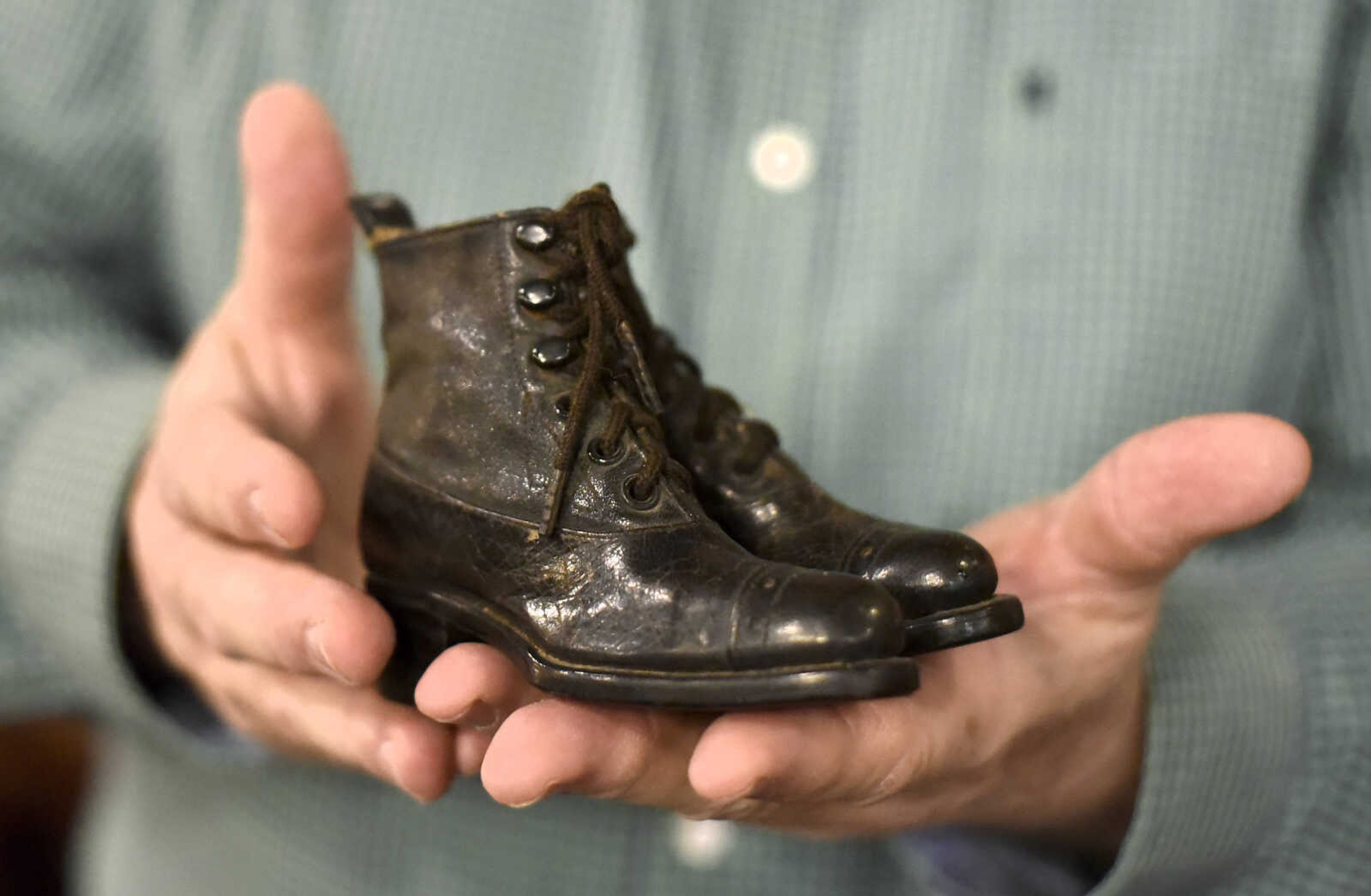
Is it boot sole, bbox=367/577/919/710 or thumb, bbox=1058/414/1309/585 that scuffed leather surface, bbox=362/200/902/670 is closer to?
boot sole, bbox=367/577/919/710

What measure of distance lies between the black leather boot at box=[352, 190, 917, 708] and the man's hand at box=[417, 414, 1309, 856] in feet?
0.10

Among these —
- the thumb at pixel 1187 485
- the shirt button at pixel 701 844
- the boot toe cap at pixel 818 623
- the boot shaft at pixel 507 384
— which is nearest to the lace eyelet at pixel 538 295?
the boot shaft at pixel 507 384

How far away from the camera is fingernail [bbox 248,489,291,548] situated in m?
0.64

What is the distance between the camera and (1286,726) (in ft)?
2.73

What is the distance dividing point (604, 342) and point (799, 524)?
164 mm

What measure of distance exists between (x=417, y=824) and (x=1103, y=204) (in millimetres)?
807

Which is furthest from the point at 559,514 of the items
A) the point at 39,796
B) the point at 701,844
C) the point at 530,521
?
the point at 39,796

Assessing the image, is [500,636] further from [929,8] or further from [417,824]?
[929,8]

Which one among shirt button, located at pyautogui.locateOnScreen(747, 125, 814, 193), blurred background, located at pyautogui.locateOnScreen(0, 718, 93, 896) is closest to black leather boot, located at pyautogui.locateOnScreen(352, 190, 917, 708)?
shirt button, located at pyautogui.locateOnScreen(747, 125, 814, 193)

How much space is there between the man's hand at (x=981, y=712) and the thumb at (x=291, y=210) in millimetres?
354

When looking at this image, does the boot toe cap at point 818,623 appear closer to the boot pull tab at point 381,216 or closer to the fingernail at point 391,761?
the fingernail at point 391,761

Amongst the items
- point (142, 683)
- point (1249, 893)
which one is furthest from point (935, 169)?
point (142, 683)

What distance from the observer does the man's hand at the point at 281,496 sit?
622 millimetres

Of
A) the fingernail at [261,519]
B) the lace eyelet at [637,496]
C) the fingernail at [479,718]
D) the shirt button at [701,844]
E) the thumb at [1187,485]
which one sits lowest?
the shirt button at [701,844]
